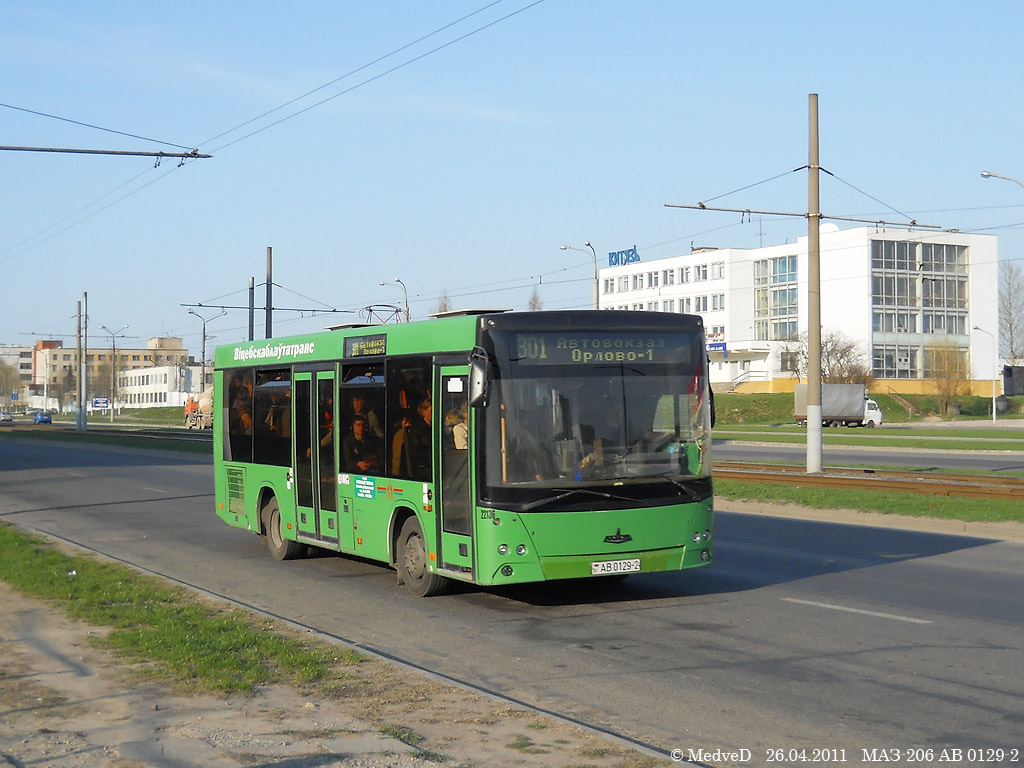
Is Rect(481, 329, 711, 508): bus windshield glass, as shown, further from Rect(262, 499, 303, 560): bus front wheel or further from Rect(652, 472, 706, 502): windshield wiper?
Rect(262, 499, 303, 560): bus front wheel

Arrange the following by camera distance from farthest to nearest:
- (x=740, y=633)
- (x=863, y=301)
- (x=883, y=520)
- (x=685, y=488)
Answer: (x=863, y=301) → (x=883, y=520) → (x=685, y=488) → (x=740, y=633)

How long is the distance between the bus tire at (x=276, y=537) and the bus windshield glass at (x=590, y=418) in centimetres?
532

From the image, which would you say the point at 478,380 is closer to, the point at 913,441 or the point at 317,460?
the point at 317,460

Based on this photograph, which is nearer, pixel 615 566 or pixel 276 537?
pixel 615 566

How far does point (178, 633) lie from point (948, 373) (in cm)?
8914

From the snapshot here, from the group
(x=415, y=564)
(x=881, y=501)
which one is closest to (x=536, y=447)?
(x=415, y=564)

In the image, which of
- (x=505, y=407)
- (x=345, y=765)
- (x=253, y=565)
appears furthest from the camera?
(x=253, y=565)

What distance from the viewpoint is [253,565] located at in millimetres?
15117

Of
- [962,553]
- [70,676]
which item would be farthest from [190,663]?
[962,553]

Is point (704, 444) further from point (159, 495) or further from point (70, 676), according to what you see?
point (159, 495)

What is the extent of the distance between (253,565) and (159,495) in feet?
41.3

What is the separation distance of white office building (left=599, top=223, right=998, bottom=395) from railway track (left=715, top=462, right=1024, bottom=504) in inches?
2854

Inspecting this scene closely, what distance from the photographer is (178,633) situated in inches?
375

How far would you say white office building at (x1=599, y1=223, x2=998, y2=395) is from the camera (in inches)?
4082
